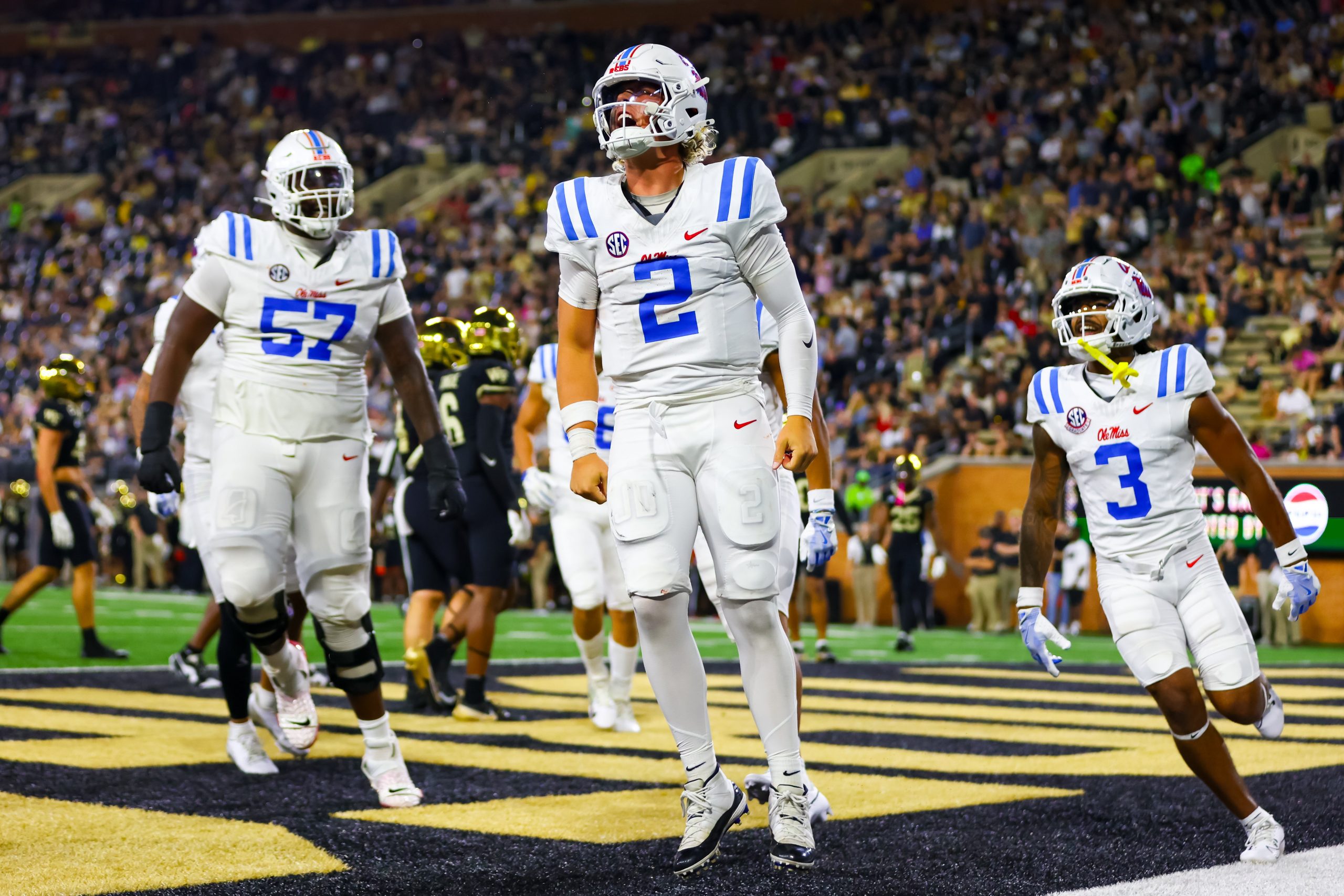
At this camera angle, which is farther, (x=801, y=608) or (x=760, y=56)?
(x=760, y=56)

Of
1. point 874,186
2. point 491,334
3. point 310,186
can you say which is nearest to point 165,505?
point 310,186

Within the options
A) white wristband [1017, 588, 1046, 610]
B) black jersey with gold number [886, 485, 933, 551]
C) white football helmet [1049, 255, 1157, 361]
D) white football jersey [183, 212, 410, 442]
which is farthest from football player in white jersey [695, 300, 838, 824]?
black jersey with gold number [886, 485, 933, 551]

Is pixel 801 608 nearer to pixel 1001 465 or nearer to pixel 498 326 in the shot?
pixel 1001 465

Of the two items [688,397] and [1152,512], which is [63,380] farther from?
[1152,512]

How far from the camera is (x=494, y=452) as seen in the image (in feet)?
26.3

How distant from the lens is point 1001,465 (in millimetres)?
17172

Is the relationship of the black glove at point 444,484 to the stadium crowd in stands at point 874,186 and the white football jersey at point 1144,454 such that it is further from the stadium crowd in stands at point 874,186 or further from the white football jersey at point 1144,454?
the stadium crowd in stands at point 874,186

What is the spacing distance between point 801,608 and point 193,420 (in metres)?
11.7

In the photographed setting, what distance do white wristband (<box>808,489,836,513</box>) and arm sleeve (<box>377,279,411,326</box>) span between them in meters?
1.54

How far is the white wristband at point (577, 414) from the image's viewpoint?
439 cm

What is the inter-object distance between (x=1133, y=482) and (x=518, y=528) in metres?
3.70

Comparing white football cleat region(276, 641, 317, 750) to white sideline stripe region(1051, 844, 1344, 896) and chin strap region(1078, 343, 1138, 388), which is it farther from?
white sideline stripe region(1051, 844, 1344, 896)

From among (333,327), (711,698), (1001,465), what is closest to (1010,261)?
(1001,465)

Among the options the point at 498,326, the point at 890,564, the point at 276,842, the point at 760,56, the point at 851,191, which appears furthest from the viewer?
the point at 760,56
